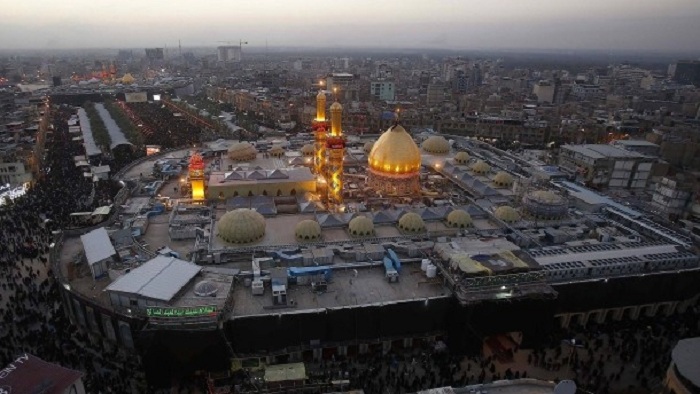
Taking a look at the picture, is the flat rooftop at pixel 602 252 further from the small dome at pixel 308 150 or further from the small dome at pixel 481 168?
the small dome at pixel 308 150

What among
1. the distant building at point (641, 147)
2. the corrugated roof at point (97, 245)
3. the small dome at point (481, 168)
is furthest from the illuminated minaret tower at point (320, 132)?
the distant building at point (641, 147)

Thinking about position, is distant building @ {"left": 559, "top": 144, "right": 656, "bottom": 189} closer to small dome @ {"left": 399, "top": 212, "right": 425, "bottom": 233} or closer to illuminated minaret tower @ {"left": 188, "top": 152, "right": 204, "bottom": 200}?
small dome @ {"left": 399, "top": 212, "right": 425, "bottom": 233}

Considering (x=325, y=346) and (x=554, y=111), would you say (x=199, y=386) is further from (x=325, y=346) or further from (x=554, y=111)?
(x=554, y=111)

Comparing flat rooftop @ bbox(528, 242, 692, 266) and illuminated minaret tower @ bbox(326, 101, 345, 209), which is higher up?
illuminated minaret tower @ bbox(326, 101, 345, 209)

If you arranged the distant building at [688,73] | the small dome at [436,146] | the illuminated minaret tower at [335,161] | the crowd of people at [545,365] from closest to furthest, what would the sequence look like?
the crowd of people at [545,365] → the illuminated minaret tower at [335,161] → the small dome at [436,146] → the distant building at [688,73]

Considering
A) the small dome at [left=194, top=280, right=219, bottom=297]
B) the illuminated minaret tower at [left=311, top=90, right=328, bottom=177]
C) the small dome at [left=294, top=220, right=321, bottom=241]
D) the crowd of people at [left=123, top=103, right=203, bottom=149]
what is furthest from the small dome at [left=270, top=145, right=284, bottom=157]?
the small dome at [left=194, top=280, right=219, bottom=297]

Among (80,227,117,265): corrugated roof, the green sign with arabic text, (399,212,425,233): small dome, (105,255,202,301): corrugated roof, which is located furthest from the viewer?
(399,212,425,233): small dome

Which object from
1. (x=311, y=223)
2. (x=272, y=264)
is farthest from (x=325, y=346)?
(x=311, y=223)

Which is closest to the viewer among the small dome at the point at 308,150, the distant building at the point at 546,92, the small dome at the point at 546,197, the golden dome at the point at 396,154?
the small dome at the point at 546,197
